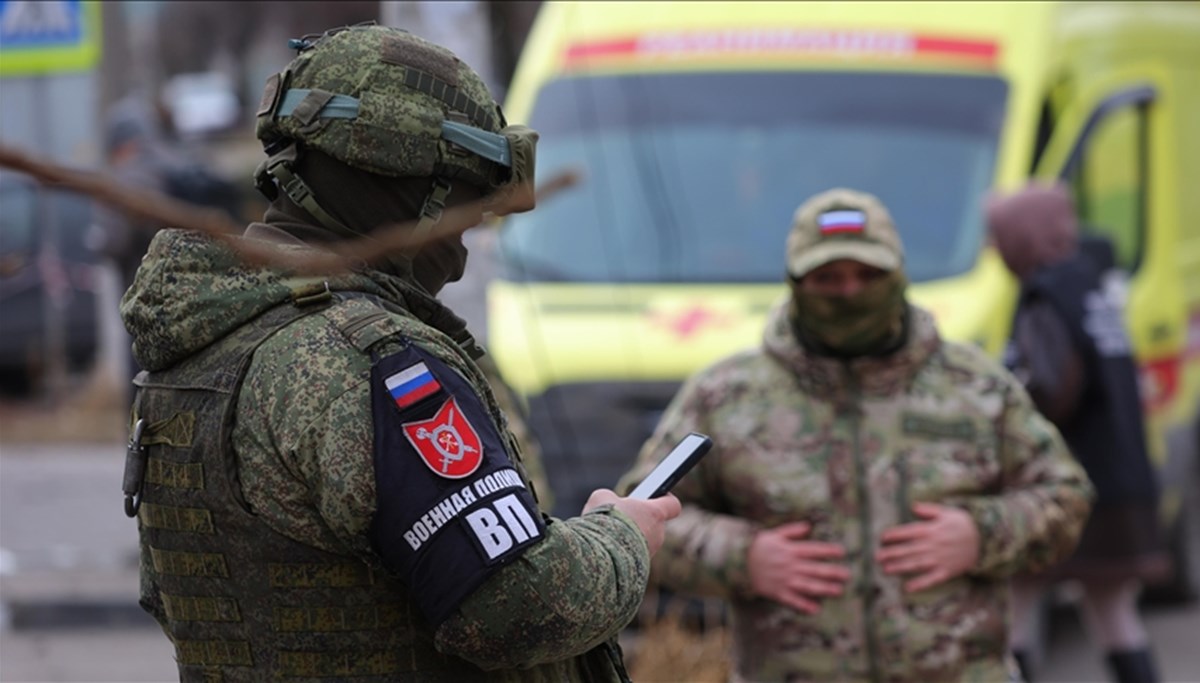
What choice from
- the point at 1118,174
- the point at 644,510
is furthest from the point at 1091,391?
the point at 644,510

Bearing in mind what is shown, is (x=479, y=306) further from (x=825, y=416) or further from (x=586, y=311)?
(x=825, y=416)

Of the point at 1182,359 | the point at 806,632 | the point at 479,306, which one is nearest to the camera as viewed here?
the point at 806,632

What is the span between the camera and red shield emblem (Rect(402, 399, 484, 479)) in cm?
224

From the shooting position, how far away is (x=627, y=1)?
7.69 meters

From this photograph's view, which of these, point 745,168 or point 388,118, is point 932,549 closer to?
point 388,118

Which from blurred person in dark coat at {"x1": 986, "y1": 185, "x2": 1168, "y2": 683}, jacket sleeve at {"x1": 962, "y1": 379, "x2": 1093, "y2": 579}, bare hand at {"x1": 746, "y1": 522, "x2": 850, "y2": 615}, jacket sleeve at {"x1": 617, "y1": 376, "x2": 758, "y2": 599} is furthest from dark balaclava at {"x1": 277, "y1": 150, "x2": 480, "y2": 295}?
blurred person in dark coat at {"x1": 986, "y1": 185, "x2": 1168, "y2": 683}

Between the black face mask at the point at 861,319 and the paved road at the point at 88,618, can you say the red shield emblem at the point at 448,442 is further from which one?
the paved road at the point at 88,618

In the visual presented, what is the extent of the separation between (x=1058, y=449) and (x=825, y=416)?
48 centimetres

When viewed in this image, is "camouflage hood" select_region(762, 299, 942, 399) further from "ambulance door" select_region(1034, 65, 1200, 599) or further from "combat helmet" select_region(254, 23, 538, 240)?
"ambulance door" select_region(1034, 65, 1200, 599)

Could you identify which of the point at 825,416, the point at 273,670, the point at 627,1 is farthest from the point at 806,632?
the point at 627,1

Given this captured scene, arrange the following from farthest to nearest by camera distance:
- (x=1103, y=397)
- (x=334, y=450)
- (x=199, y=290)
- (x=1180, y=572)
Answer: (x=1180, y=572)
(x=1103, y=397)
(x=199, y=290)
(x=334, y=450)

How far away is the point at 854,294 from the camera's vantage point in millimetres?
3939

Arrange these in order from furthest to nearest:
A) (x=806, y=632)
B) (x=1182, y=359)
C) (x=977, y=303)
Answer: (x=1182, y=359)
(x=977, y=303)
(x=806, y=632)

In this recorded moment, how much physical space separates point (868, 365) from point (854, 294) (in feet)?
0.46
